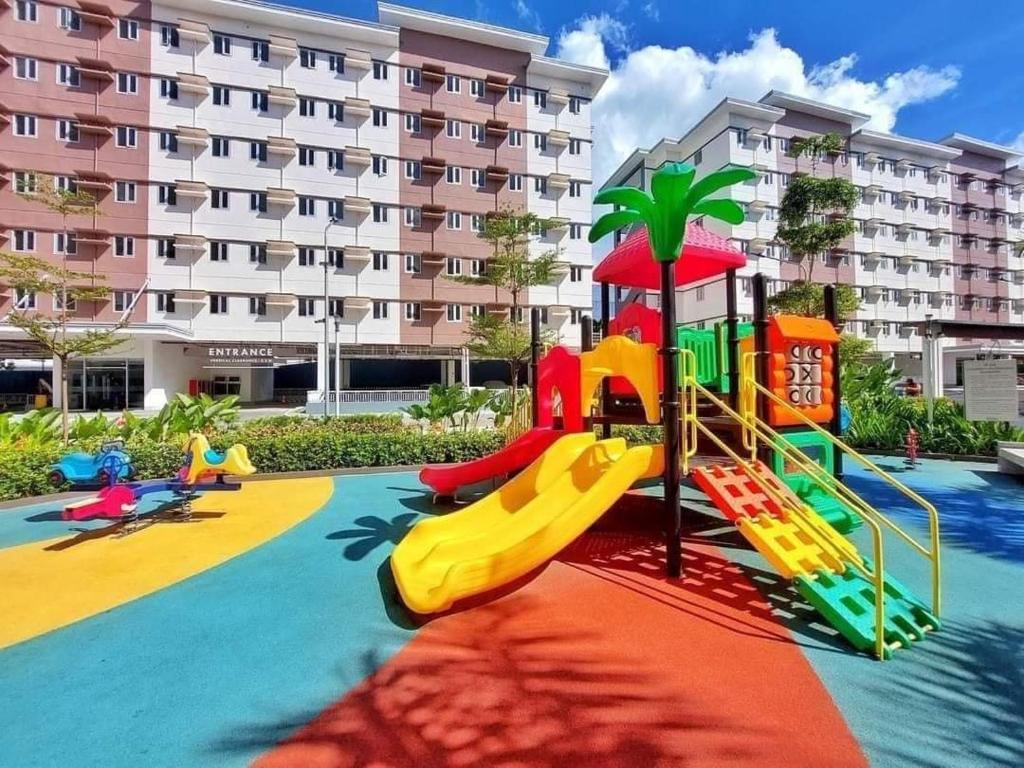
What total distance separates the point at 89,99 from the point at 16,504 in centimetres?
3074

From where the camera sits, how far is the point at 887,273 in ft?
145

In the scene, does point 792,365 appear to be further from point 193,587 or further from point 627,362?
point 193,587

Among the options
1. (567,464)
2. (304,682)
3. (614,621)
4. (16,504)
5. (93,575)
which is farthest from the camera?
(16,504)

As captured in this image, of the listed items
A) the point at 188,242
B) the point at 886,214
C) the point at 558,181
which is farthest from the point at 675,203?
the point at 886,214

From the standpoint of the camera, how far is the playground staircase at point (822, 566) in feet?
13.2

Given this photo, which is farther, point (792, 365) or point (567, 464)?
point (792, 365)

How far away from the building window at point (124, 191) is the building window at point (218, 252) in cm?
477

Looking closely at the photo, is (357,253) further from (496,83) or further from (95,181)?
(496,83)

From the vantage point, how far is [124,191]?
2944 cm

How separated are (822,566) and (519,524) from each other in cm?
291

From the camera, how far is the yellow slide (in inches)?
185

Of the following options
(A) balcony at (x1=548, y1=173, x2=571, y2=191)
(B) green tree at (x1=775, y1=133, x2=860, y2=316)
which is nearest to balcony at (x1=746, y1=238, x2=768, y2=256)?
(A) balcony at (x1=548, y1=173, x2=571, y2=191)

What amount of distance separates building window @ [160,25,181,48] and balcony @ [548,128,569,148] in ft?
74.3

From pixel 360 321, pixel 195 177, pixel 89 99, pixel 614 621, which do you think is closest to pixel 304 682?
pixel 614 621
